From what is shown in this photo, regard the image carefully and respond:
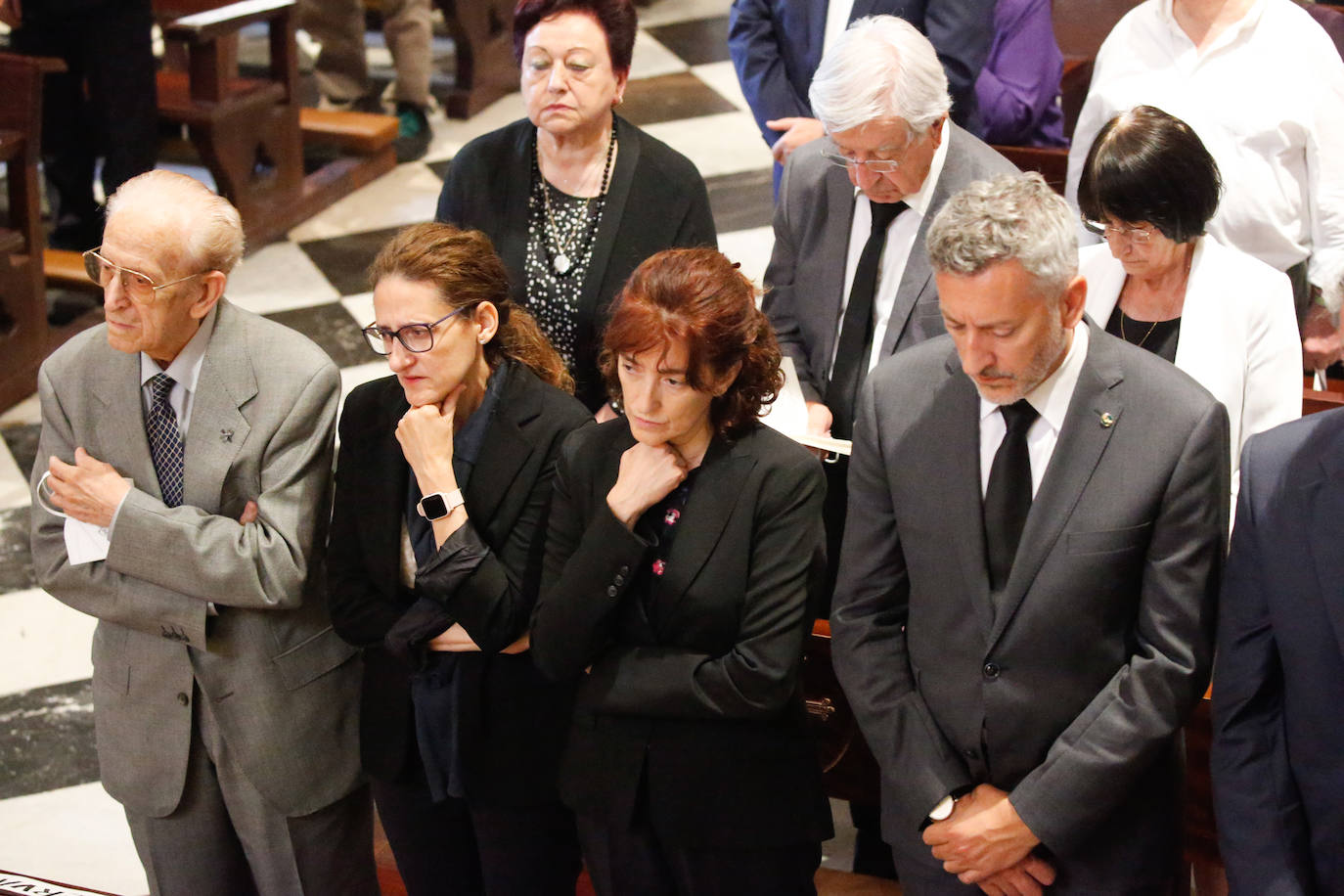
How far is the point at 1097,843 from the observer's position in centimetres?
199

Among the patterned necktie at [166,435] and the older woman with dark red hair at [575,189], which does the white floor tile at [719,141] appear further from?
the patterned necktie at [166,435]

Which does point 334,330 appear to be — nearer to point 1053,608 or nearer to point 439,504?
point 439,504

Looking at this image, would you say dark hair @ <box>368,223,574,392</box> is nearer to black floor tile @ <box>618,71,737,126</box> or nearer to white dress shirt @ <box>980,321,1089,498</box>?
white dress shirt @ <box>980,321,1089,498</box>

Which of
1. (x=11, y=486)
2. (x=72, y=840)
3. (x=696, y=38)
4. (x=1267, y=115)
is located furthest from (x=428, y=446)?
(x=696, y=38)

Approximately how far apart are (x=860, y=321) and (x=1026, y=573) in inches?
32.1

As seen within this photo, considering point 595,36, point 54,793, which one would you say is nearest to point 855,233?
point 595,36

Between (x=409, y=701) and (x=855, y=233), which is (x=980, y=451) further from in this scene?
(x=409, y=701)

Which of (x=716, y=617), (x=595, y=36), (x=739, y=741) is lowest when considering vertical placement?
(x=739, y=741)

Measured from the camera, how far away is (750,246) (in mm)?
5297

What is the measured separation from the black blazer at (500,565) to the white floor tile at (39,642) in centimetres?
158

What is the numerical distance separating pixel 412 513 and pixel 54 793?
4.83 ft

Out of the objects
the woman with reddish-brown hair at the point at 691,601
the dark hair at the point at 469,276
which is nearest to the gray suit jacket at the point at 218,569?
the dark hair at the point at 469,276

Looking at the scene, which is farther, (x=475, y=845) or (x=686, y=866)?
(x=475, y=845)

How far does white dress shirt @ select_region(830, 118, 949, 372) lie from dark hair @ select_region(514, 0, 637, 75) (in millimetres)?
588
